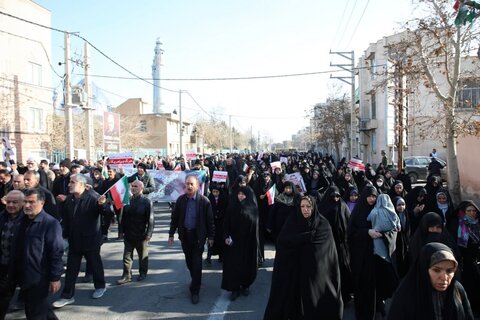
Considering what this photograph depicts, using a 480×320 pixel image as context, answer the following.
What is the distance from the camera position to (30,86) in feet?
91.7

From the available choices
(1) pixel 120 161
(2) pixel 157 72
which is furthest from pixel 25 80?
(2) pixel 157 72

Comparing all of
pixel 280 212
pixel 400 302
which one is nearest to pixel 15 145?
pixel 280 212

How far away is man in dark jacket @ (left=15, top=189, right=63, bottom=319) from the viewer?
13.9ft

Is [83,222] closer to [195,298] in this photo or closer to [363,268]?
[195,298]

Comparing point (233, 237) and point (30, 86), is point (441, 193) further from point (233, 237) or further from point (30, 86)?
point (30, 86)

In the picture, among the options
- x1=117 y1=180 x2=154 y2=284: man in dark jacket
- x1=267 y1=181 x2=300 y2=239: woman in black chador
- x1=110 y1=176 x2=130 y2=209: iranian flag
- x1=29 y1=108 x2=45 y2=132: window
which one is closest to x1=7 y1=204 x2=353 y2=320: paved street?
x1=117 y1=180 x2=154 y2=284: man in dark jacket

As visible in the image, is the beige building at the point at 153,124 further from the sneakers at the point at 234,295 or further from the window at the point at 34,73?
the sneakers at the point at 234,295

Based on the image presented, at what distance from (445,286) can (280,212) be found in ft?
17.6

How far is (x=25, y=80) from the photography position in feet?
90.4

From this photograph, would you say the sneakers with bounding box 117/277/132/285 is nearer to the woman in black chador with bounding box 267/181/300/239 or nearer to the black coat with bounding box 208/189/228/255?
the black coat with bounding box 208/189/228/255

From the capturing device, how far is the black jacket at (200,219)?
6.10 metres

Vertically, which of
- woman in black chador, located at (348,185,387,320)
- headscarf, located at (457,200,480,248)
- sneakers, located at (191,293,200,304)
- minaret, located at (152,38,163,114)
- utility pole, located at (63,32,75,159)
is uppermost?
minaret, located at (152,38,163,114)

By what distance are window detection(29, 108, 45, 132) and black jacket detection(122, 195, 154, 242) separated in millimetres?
24823

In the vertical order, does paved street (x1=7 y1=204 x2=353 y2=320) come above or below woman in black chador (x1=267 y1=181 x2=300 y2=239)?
below
